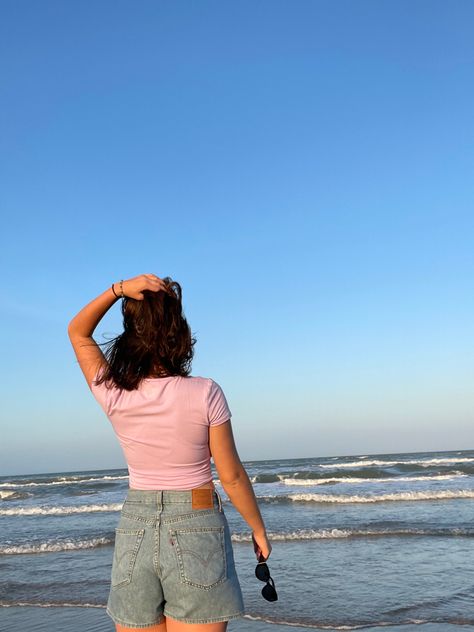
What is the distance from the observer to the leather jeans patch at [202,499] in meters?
1.96

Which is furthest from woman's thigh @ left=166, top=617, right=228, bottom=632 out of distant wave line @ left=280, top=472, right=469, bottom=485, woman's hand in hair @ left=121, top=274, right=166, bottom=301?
distant wave line @ left=280, top=472, right=469, bottom=485

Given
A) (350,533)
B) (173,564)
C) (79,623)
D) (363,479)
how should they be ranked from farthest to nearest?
(363,479) < (350,533) < (79,623) < (173,564)

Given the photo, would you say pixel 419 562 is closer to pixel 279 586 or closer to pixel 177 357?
pixel 279 586

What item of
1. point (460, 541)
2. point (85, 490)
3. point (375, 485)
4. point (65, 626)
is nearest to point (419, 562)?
point (460, 541)

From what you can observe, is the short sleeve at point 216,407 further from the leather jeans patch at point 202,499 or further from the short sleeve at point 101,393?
the short sleeve at point 101,393

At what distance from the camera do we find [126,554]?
1.96 m

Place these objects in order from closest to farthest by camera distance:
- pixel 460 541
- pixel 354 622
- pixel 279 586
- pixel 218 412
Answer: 1. pixel 218 412
2. pixel 354 622
3. pixel 279 586
4. pixel 460 541

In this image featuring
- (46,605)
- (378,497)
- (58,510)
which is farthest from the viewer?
(58,510)

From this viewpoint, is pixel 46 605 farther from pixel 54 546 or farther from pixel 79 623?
pixel 54 546

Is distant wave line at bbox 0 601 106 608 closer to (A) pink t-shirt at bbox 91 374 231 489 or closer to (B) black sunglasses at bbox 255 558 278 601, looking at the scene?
(B) black sunglasses at bbox 255 558 278 601

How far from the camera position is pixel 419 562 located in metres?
7.62

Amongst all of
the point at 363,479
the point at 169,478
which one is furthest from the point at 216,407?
the point at 363,479

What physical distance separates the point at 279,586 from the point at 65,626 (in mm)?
2480

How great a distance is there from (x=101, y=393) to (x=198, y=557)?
644 millimetres
